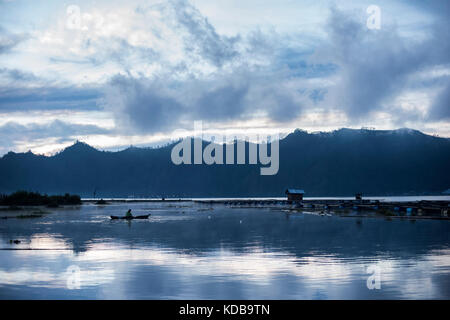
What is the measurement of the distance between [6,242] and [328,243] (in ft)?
96.7

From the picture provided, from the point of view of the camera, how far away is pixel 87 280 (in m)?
28.0

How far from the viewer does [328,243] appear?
45.8m

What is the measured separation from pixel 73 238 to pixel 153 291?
31250 millimetres

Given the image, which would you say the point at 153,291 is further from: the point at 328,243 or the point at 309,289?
the point at 328,243

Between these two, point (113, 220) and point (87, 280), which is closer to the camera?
point (87, 280)

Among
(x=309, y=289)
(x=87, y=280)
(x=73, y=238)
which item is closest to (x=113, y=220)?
(x=73, y=238)

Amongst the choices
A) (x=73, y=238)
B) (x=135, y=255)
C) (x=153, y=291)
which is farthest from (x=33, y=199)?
(x=153, y=291)

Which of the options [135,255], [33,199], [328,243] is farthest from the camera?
[33,199]
